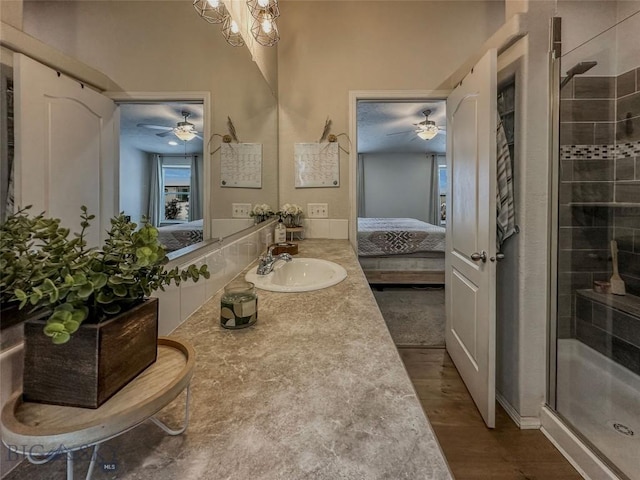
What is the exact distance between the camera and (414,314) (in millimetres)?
3172

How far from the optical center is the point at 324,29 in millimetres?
2441

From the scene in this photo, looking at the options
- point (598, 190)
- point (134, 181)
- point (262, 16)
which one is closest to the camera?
point (134, 181)

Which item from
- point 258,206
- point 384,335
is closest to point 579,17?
point 258,206

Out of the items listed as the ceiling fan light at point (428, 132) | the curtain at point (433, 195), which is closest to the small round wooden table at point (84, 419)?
the ceiling fan light at point (428, 132)

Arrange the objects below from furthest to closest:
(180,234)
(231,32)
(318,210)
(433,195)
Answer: (433,195) < (318,210) < (231,32) < (180,234)

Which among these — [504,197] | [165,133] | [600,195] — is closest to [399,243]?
[600,195]

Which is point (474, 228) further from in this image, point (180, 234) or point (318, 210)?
point (180, 234)

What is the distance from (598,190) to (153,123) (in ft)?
9.18

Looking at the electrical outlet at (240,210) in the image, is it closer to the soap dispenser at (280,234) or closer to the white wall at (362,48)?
the soap dispenser at (280,234)

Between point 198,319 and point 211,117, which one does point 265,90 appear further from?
point 198,319

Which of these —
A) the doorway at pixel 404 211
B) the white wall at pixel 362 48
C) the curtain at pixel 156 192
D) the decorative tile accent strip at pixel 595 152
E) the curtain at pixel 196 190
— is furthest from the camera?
the doorway at pixel 404 211

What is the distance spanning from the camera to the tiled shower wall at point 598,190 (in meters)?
2.03

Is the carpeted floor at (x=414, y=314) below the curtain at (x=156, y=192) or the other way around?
below

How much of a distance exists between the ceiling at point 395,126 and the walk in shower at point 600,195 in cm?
113
